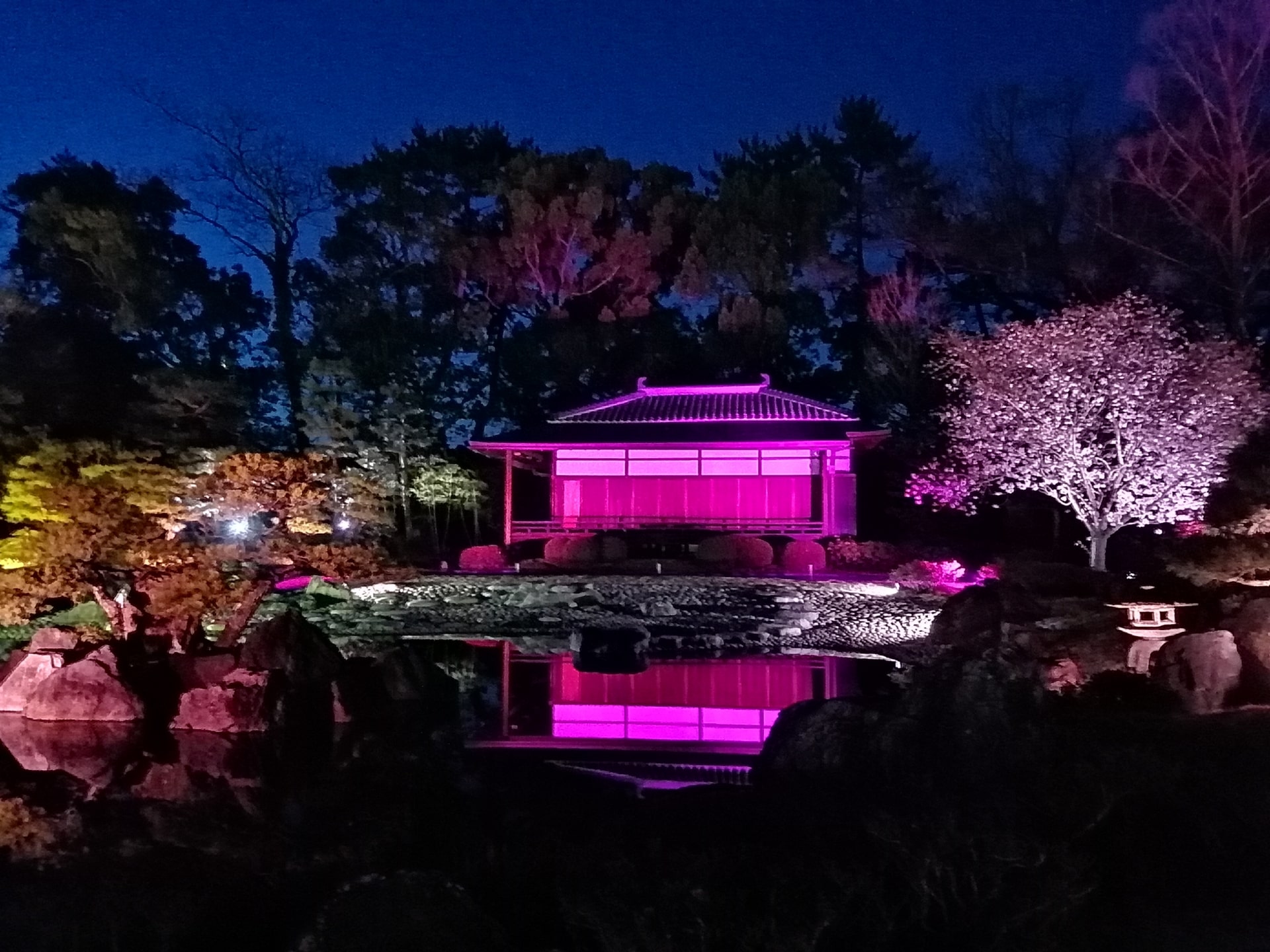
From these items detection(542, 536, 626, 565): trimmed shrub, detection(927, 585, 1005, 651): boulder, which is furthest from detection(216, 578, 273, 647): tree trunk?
detection(927, 585, 1005, 651): boulder

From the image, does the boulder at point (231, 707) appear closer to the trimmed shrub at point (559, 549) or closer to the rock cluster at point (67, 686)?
the rock cluster at point (67, 686)

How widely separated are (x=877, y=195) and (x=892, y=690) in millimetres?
21867

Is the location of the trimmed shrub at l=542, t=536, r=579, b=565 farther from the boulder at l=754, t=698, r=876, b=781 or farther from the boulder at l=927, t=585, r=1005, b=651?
the boulder at l=754, t=698, r=876, b=781

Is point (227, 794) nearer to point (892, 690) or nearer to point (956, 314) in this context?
point (892, 690)

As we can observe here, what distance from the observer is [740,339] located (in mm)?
27922

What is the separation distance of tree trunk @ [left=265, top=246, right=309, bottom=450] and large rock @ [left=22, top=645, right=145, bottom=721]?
61.7 ft

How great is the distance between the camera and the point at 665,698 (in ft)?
39.8

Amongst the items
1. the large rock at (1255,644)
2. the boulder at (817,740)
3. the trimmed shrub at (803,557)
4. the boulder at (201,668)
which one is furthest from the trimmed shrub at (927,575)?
the boulder at (201,668)

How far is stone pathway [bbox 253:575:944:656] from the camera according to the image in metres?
14.9

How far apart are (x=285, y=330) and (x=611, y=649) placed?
60.8 feet

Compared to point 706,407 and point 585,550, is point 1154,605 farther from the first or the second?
point 706,407

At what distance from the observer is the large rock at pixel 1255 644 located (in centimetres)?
934

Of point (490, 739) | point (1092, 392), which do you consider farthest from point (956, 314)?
point (490, 739)

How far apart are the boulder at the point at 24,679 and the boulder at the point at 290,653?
6.47 feet
